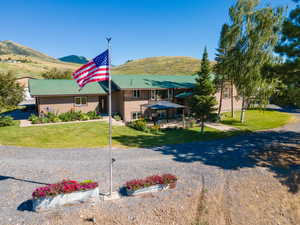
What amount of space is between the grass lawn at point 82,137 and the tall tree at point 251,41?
28.1ft

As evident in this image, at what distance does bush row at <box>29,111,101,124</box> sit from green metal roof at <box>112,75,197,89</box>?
6.32 metres

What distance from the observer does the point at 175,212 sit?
8.48m

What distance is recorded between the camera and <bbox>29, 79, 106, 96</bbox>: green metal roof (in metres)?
24.9

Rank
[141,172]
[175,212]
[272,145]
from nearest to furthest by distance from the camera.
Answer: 1. [175,212]
2. [141,172]
3. [272,145]

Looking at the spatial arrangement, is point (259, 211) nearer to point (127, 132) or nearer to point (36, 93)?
point (127, 132)

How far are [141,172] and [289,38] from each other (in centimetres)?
1525

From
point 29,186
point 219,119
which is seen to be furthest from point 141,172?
point 219,119

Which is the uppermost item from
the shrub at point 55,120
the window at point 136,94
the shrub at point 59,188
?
the window at point 136,94

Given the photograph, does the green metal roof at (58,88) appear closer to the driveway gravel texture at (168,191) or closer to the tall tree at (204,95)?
the driveway gravel texture at (168,191)

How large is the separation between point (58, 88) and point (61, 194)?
22397 mm

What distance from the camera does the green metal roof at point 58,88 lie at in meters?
24.9

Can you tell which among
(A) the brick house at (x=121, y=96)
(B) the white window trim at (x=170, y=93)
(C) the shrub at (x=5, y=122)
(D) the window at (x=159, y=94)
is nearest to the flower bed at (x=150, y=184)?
(A) the brick house at (x=121, y=96)

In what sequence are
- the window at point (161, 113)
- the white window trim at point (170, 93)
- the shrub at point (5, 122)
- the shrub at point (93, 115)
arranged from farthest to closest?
the white window trim at point (170, 93), the window at point (161, 113), the shrub at point (93, 115), the shrub at point (5, 122)

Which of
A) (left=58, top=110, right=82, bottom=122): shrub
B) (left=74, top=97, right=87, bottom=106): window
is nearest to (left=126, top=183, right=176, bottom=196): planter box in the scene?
(left=58, top=110, right=82, bottom=122): shrub
